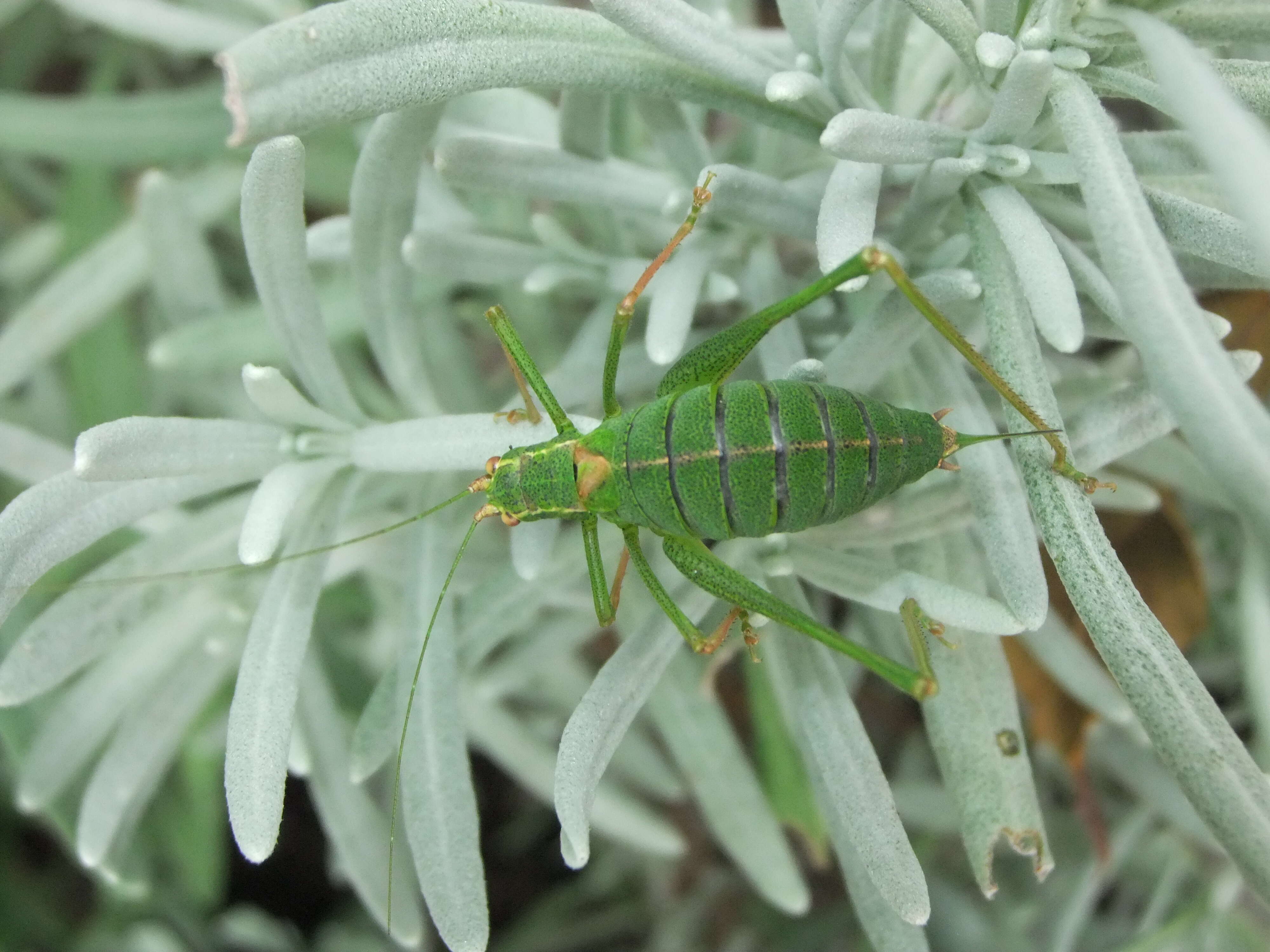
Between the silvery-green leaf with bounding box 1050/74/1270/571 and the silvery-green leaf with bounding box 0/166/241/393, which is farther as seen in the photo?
the silvery-green leaf with bounding box 0/166/241/393

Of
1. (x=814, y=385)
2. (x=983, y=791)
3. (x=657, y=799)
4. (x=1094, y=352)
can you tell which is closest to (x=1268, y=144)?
(x=814, y=385)

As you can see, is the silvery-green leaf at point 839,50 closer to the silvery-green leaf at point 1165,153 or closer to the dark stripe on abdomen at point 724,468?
the silvery-green leaf at point 1165,153

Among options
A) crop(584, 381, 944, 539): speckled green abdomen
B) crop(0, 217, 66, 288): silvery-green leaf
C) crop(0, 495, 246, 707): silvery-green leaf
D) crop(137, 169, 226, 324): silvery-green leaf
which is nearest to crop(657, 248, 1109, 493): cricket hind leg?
crop(584, 381, 944, 539): speckled green abdomen

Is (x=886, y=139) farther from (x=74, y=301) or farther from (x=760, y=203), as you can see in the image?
(x=74, y=301)

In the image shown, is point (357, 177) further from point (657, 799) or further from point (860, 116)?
point (657, 799)

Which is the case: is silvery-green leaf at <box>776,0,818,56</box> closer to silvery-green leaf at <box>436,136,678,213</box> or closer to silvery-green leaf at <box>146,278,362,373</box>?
silvery-green leaf at <box>436,136,678,213</box>

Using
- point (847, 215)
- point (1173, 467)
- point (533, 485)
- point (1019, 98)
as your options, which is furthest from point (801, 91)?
point (1173, 467)
